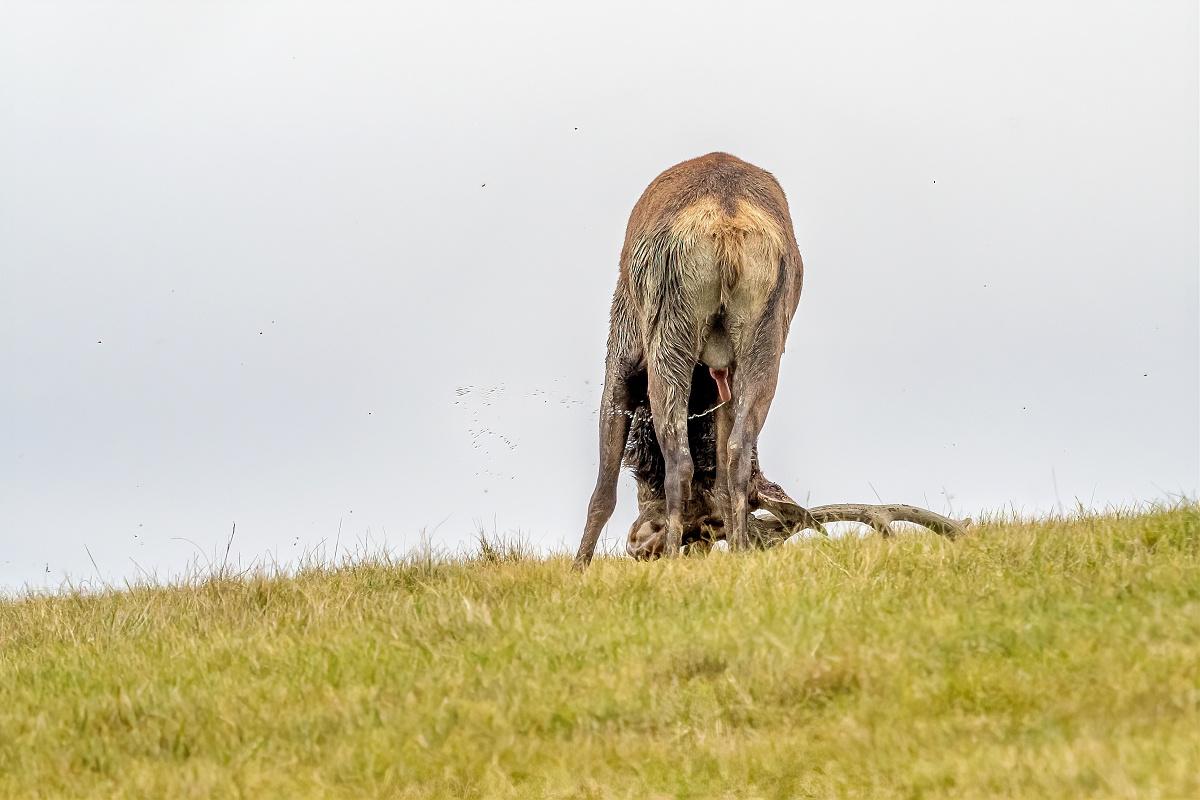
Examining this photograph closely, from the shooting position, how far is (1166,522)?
23.6 feet

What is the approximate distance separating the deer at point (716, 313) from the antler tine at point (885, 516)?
59 centimetres

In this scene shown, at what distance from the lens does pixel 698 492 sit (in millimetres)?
9617

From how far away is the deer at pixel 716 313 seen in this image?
8.39 m

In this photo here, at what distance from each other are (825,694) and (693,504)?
181 inches

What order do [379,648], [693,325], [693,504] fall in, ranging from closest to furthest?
[379,648]
[693,325]
[693,504]

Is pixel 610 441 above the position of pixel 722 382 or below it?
below

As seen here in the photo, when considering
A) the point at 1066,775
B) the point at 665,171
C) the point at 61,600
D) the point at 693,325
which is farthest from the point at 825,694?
the point at 61,600

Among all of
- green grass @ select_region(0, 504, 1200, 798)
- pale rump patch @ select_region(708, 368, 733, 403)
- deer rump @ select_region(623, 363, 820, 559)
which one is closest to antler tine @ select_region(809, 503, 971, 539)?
deer rump @ select_region(623, 363, 820, 559)

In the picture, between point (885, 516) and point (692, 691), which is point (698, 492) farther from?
point (692, 691)

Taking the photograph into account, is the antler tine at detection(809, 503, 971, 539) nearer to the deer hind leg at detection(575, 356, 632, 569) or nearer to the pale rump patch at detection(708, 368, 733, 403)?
the pale rump patch at detection(708, 368, 733, 403)

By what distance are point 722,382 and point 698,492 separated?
102 cm

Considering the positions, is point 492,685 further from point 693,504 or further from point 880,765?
point 693,504

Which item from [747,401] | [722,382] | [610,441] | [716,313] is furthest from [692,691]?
[610,441]

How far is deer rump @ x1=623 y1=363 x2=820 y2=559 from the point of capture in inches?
364
